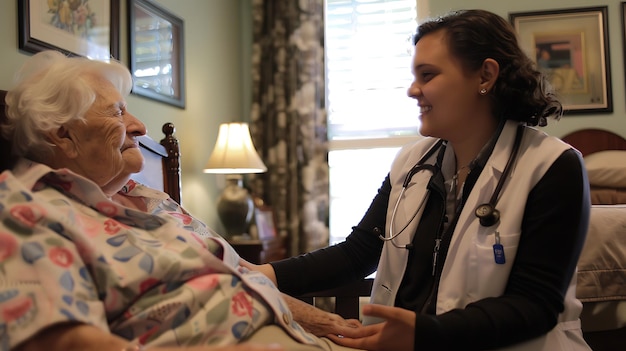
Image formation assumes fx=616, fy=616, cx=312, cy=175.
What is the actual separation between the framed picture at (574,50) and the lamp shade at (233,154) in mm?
2143

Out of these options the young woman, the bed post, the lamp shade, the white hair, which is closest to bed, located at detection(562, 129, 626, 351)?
the young woman

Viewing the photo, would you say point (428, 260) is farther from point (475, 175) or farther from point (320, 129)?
point (320, 129)

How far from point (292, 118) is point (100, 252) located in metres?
3.47

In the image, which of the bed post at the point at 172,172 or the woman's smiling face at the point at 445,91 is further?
the bed post at the point at 172,172

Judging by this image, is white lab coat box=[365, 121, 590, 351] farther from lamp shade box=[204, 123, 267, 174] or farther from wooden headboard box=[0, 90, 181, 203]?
lamp shade box=[204, 123, 267, 174]

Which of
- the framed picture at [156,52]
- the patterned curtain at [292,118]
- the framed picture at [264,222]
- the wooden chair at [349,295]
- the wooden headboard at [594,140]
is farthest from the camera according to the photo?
the patterned curtain at [292,118]

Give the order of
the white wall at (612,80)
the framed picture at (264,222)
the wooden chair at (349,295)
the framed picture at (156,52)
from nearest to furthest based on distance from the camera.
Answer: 1. the wooden chair at (349,295)
2. the framed picture at (156,52)
3. the framed picture at (264,222)
4. the white wall at (612,80)

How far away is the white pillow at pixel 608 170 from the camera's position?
12.1ft

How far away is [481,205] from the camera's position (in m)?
1.44

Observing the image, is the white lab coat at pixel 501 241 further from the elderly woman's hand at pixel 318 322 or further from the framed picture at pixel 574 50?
the framed picture at pixel 574 50

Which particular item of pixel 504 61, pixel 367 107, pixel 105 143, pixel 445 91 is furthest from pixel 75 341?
pixel 367 107

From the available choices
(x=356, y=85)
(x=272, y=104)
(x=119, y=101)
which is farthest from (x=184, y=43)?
(x=119, y=101)

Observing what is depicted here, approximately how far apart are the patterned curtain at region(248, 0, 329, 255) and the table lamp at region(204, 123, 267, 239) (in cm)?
71

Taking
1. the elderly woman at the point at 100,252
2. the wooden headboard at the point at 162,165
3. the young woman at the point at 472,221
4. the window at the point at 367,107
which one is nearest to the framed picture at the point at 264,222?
the window at the point at 367,107
